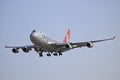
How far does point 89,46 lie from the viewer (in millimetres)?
84188

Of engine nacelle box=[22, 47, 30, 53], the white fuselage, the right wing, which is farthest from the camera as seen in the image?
engine nacelle box=[22, 47, 30, 53]

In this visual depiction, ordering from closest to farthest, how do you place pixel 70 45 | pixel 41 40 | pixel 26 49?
pixel 41 40, pixel 70 45, pixel 26 49

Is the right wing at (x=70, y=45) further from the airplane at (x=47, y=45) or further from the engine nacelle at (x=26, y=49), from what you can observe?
the engine nacelle at (x=26, y=49)

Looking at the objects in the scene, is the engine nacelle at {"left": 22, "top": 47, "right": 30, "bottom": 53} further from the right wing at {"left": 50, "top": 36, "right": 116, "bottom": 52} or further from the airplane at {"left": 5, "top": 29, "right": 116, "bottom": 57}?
the right wing at {"left": 50, "top": 36, "right": 116, "bottom": 52}

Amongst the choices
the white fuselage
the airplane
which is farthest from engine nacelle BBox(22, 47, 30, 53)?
the white fuselage

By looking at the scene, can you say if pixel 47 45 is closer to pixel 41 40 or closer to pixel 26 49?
pixel 41 40

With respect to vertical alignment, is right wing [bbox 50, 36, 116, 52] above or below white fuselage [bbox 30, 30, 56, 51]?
below

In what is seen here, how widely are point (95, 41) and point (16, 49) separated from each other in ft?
64.3

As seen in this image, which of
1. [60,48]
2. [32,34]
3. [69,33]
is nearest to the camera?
[32,34]

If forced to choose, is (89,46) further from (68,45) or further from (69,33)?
(69,33)

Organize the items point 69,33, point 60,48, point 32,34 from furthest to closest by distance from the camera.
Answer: point 69,33 < point 60,48 < point 32,34

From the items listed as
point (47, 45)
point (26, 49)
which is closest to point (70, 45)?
point (47, 45)

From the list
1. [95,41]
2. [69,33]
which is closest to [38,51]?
[95,41]

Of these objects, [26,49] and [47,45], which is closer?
[47,45]
